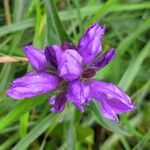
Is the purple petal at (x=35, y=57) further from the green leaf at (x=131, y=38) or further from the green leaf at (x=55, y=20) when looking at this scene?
the green leaf at (x=131, y=38)

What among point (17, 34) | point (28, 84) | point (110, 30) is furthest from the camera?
point (110, 30)

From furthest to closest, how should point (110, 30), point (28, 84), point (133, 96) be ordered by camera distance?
1. point (110, 30)
2. point (133, 96)
3. point (28, 84)

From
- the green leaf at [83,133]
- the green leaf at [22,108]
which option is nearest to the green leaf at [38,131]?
the green leaf at [22,108]

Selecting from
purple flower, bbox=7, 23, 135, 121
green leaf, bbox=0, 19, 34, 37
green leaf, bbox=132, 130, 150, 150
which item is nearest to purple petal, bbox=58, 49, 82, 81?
purple flower, bbox=7, 23, 135, 121

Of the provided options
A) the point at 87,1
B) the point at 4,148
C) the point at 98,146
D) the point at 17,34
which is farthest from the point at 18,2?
the point at 98,146

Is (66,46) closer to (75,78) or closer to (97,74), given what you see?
(75,78)

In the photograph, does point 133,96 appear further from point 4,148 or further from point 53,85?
point 53,85

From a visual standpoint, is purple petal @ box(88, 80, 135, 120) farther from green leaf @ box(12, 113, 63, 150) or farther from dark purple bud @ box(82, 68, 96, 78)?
green leaf @ box(12, 113, 63, 150)

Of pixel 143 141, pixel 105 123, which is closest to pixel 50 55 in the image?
pixel 105 123
